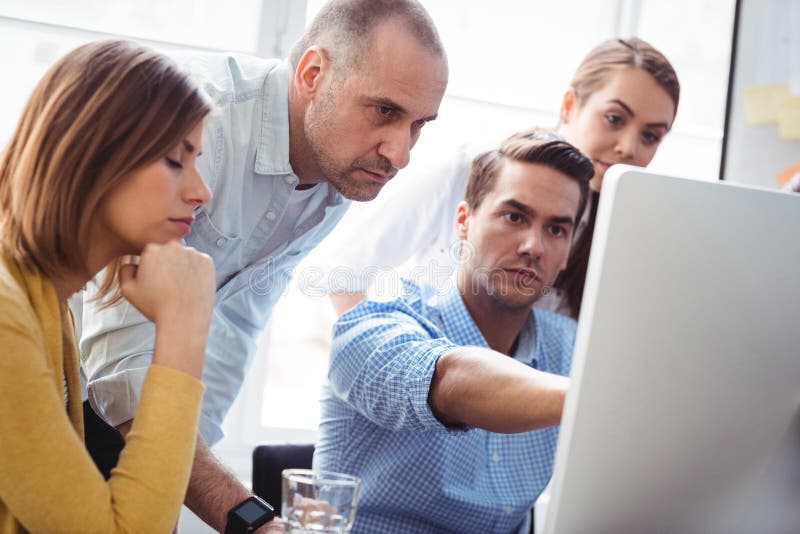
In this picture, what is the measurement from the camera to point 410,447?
4.34 ft

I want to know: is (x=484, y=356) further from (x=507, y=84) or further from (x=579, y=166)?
(x=507, y=84)

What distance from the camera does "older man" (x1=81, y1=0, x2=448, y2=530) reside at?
1.35 m

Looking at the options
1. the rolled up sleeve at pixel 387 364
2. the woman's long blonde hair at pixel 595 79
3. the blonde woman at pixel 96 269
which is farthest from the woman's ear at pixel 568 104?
the blonde woman at pixel 96 269

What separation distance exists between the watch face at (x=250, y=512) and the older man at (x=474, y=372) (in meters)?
0.21

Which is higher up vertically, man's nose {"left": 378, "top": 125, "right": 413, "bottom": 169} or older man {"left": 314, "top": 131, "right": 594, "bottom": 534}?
man's nose {"left": 378, "top": 125, "right": 413, "bottom": 169}

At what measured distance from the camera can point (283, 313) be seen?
7.77 ft

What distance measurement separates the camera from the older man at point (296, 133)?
1347 millimetres

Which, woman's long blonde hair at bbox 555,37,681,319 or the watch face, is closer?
the watch face

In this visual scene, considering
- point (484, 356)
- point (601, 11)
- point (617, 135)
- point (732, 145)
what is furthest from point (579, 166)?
point (732, 145)

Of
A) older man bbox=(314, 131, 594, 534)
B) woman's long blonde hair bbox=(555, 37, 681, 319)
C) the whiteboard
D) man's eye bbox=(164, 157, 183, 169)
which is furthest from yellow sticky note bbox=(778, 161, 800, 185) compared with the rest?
man's eye bbox=(164, 157, 183, 169)

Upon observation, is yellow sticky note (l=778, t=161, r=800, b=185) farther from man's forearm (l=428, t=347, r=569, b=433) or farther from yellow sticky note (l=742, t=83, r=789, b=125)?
man's forearm (l=428, t=347, r=569, b=433)

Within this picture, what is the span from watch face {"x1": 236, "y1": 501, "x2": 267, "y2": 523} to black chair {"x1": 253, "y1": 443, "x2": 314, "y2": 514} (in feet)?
1.23

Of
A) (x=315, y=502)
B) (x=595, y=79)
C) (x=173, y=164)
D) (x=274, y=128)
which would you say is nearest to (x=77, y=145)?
(x=173, y=164)

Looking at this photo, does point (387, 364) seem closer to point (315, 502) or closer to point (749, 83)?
point (315, 502)
